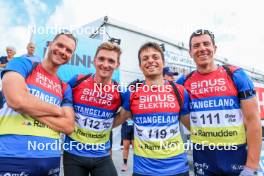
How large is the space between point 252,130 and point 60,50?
6.34ft

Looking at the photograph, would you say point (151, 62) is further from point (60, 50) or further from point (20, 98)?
point (20, 98)

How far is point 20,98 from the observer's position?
83.4 inches

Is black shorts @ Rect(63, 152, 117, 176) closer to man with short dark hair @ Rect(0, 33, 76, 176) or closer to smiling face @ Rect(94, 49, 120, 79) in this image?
man with short dark hair @ Rect(0, 33, 76, 176)

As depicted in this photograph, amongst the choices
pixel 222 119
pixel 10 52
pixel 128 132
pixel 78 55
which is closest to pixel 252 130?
pixel 222 119

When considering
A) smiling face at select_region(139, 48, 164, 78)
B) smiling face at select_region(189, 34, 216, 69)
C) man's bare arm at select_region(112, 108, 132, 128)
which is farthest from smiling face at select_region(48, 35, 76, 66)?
smiling face at select_region(189, 34, 216, 69)

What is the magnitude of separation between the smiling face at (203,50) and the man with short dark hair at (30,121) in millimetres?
1393

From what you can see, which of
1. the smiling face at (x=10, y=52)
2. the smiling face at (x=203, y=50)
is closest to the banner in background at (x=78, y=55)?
the smiling face at (x=10, y=52)

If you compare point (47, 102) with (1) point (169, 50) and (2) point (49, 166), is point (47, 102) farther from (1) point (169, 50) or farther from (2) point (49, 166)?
(1) point (169, 50)

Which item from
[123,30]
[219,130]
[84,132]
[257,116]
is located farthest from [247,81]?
[123,30]

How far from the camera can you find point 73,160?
9.47ft

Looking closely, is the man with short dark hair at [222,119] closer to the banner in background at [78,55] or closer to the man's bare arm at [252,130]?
the man's bare arm at [252,130]

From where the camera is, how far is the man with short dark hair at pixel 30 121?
210 centimetres

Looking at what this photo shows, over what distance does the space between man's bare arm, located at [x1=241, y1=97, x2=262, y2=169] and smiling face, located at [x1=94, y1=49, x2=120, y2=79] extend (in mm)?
1448

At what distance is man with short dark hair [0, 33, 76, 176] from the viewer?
210cm
